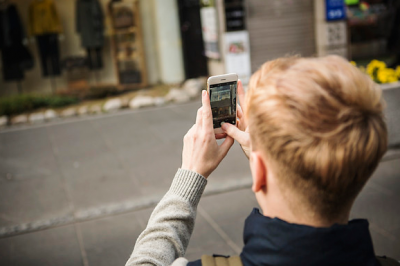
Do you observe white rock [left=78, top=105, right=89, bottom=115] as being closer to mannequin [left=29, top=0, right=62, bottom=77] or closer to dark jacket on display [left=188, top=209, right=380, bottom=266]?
mannequin [left=29, top=0, right=62, bottom=77]

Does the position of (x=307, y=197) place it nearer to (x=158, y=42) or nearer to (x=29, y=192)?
(x=29, y=192)

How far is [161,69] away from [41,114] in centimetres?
344

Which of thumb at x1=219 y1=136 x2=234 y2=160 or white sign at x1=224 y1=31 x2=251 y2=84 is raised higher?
thumb at x1=219 y1=136 x2=234 y2=160

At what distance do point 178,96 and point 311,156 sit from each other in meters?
8.06

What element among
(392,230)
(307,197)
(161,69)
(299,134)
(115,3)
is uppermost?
(115,3)

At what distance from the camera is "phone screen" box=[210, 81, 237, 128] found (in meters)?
1.53

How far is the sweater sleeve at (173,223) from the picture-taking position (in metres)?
1.29

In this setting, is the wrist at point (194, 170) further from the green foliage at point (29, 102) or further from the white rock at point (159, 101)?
the green foliage at point (29, 102)

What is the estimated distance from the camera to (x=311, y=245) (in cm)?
98

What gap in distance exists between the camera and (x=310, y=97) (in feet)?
3.05

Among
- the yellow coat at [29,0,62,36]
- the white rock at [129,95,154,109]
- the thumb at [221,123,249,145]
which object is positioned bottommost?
the white rock at [129,95,154,109]

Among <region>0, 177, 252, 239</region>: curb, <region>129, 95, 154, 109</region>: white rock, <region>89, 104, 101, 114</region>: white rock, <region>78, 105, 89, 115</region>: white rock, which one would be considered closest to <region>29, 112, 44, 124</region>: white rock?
<region>78, 105, 89, 115</region>: white rock

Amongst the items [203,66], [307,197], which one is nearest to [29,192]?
[307,197]

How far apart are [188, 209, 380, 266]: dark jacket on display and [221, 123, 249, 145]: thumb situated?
41 cm
